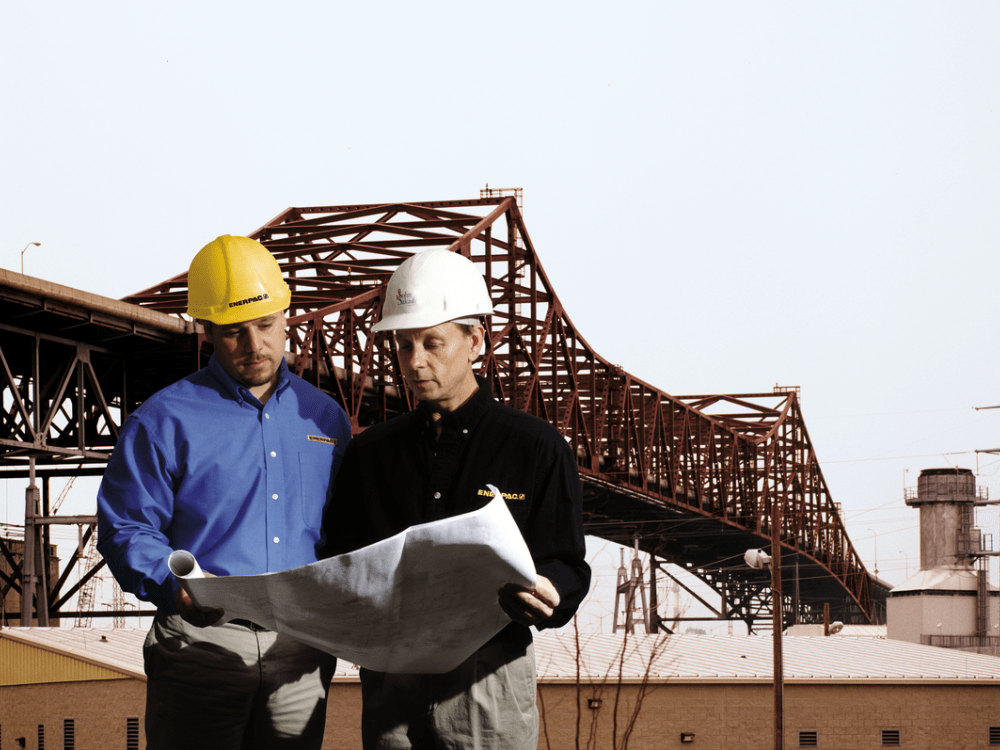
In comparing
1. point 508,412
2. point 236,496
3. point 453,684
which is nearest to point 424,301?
point 508,412

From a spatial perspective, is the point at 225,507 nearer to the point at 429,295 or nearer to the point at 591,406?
the point at 429,295

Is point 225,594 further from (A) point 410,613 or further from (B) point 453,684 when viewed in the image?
(B) point 453,684

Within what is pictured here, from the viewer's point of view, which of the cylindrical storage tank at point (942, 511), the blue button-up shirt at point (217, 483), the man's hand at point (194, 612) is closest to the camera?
the man's hand at point (194, 612)

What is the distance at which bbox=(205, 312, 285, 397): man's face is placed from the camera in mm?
3777

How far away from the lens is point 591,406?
53.6 m

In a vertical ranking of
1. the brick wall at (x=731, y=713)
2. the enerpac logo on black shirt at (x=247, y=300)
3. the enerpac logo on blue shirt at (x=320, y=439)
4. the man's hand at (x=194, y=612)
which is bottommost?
the brick wall at (x=731, y=713)

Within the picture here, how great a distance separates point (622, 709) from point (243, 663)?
23.1m

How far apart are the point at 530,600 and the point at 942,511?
5576cm

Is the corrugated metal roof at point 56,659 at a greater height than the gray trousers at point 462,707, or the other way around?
the gray trousers at point 462,707

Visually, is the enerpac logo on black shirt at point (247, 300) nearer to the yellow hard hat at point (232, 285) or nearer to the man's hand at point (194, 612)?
the yellow hard hat at point (232, 285)

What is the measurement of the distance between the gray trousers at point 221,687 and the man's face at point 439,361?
2.52 ft

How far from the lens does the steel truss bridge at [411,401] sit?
Result: 25344mm

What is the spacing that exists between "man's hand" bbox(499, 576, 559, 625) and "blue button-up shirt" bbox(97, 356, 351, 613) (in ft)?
2.40

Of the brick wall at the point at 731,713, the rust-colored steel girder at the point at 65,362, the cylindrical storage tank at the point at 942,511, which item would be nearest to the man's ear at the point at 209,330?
the rust-colored steel girder at the point at 65,362
